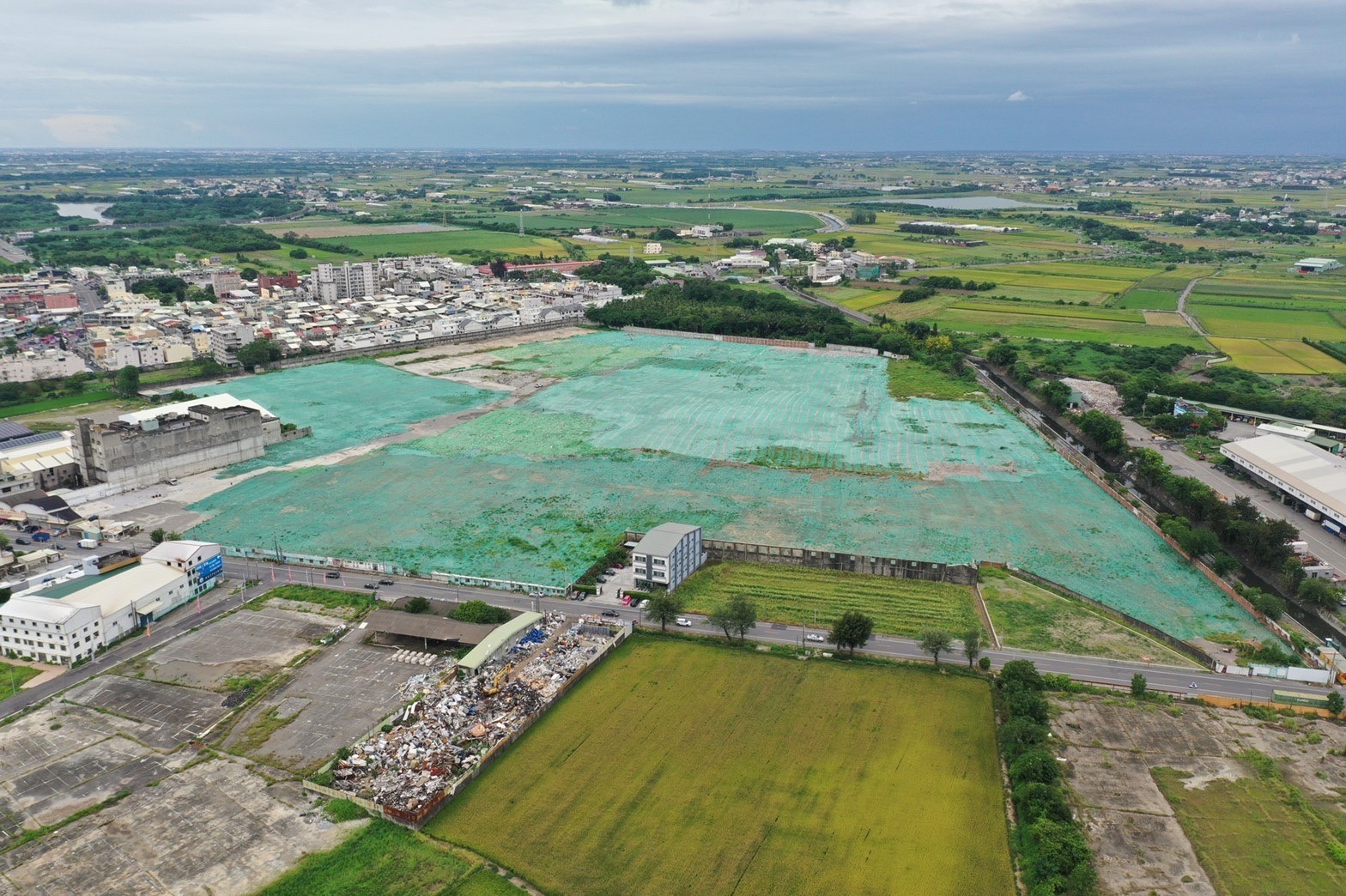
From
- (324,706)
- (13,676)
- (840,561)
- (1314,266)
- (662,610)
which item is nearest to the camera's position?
(324,706)

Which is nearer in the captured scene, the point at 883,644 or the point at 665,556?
the point at 883,644

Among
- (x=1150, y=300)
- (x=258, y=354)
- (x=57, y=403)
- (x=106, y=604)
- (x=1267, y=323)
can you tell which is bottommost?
(x=106, y=604)

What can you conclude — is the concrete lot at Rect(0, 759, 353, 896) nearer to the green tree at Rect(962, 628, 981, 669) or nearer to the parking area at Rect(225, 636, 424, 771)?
the parking area at Rect(225, 636, 424, 771)

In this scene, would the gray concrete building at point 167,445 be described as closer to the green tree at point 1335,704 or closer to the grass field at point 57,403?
the grass field at point 57,403

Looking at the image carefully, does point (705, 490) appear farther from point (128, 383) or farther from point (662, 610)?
point (128, 383)

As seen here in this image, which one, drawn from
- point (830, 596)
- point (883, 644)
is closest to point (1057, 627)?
point (883, 644)

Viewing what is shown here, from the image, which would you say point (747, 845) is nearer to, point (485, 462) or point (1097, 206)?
point (485, 462)

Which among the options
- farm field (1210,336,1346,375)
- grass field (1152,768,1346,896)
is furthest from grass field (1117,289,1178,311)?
grass field (1152,768,1346,896)

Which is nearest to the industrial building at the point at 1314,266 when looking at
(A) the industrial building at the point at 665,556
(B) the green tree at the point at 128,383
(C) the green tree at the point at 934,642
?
(C) the green tree at the point at 934,642
